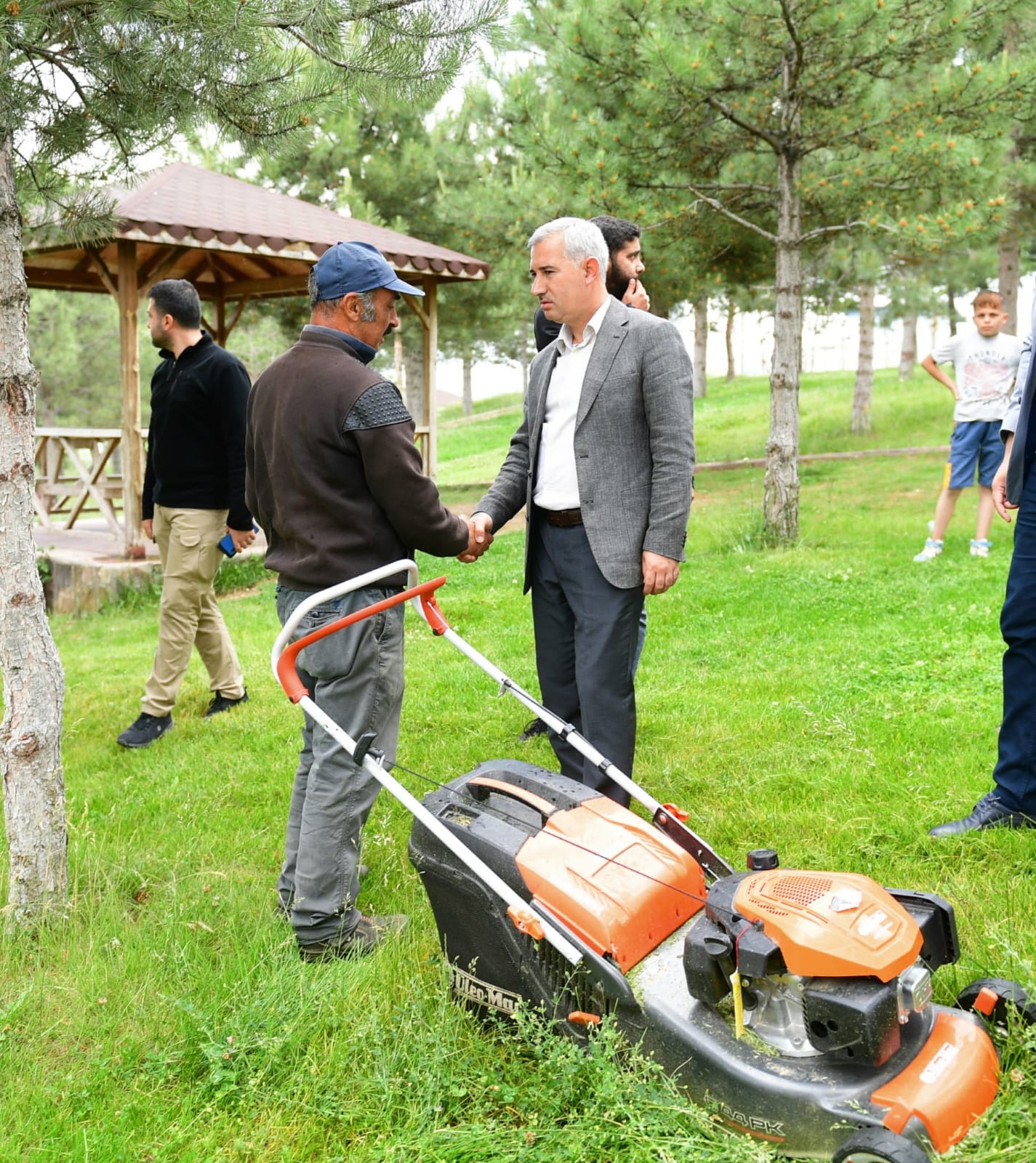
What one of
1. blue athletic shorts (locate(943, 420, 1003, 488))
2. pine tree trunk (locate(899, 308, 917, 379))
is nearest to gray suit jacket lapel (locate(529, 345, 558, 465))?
blue athletic shorts (locate(943, 420, 1003, 488))

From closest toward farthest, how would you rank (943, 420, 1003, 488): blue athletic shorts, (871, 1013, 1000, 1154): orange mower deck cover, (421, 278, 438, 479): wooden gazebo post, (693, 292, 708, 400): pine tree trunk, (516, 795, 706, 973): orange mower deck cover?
(871, 1013, 1000, 1154): orange mower deck cover → (516, 795, 706, 973): orange mower deck cover → (943, 420, 1003, 488): blue athletic shorts → (421, 278, 438, 479): wooden gazebo post → (693, 292, 708, 400): pine tree trunk

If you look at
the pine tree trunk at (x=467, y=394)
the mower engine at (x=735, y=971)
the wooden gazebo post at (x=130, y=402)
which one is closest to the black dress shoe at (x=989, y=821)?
the mower engine at (x=735, y=971)

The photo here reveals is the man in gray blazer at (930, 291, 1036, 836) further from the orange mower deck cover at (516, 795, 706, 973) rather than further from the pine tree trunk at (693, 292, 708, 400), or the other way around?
the pine tree trunk at (693, 292, 708, 400)

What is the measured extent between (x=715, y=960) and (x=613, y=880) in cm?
35

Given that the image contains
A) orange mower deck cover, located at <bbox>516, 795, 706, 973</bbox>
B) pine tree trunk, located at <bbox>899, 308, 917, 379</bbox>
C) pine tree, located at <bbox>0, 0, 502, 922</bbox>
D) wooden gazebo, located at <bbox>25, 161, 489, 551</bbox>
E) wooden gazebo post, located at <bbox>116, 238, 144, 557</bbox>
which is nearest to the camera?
orange mower deck cover, located at <bbox>516, 795, 706, 973</bbox>

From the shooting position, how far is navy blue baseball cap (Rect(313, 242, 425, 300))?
3.19 metres

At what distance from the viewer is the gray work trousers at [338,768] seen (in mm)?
3139

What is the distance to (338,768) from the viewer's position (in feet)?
10.4

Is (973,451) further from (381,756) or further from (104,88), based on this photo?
(381,756)

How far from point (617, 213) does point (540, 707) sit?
8011 mm

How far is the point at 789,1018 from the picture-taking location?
7.55ft

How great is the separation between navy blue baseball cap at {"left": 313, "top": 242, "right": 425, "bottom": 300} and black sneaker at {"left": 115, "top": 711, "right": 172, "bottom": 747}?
9.58ft

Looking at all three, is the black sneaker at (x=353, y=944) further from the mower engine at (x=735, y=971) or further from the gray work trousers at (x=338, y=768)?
the mower engine at (x=735, y=971)

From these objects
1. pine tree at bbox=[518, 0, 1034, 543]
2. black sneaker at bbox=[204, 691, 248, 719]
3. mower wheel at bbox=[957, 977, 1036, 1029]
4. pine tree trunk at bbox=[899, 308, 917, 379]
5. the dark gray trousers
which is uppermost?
pine tree at bbox=[518, 0, 1034, 543]
